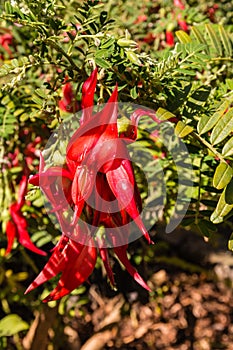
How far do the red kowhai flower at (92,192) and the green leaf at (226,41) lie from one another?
13.5 inches

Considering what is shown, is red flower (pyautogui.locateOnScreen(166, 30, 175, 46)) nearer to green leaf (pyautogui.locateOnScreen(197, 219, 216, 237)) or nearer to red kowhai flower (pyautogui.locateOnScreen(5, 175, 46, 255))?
red kowhai flower (pyautogui.locateOnScreen(5, 175, 46, 255))

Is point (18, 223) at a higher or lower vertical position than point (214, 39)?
lower

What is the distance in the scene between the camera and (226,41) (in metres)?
0.90

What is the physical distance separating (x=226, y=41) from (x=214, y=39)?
0.07 feet

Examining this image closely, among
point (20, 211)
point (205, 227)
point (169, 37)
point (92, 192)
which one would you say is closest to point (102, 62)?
point (92, 192)

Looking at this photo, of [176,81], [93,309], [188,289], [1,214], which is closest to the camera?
[176,81]

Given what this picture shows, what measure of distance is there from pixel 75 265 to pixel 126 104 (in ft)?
0.61

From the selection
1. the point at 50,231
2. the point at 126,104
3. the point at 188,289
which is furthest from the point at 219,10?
the point at 188,289

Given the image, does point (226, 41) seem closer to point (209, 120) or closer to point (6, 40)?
point (209, 120)

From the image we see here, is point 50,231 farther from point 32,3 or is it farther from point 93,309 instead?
point 93,309

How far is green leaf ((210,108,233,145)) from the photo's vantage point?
0.60 meters

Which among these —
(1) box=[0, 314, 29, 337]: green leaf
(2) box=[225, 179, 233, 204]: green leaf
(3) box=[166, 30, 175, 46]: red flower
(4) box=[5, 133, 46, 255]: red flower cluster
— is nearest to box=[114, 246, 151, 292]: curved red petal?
(2) box=[225, 179, 233, 204]: green leaf

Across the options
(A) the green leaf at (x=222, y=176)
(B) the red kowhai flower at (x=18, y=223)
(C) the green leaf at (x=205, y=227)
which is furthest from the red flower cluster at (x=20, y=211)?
(A) the green leaf at (x=222, y=176)

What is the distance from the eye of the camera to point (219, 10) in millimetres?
1347
